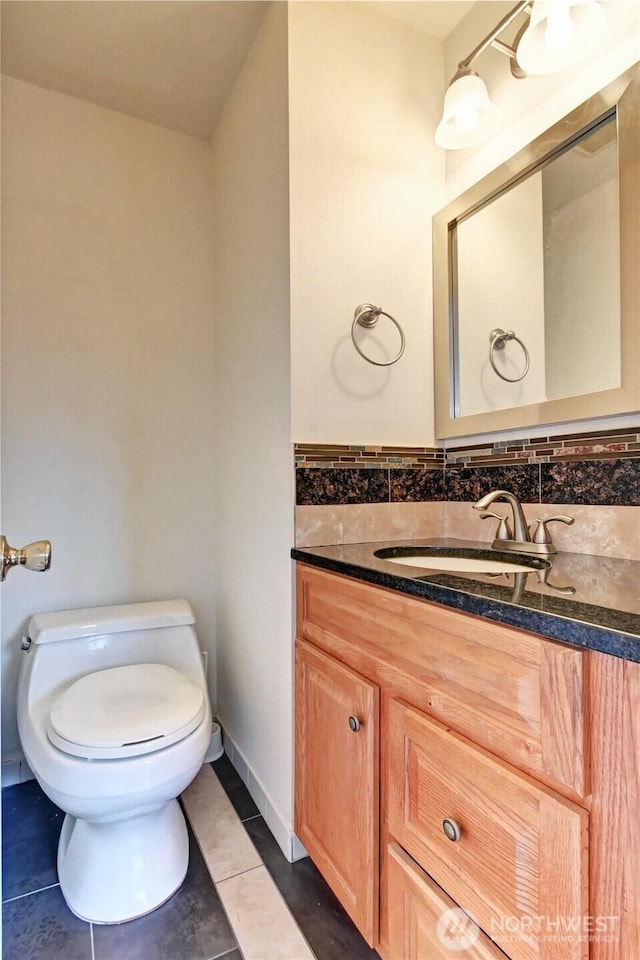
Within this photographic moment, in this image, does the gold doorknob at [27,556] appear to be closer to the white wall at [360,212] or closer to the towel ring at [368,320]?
the white wall at [360,212]

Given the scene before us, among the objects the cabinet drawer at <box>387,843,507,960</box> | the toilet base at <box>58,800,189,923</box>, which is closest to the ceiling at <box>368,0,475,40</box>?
the cabinet drawer at <box>387,843,507,960</box>

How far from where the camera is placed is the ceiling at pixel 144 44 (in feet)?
4.48

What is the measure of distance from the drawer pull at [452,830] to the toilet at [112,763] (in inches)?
25.6

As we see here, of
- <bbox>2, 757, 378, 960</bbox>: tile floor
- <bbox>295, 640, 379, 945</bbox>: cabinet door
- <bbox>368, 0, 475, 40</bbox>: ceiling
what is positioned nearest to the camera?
<bbox>295, 640, 379, 945</bbox>: cabinet door

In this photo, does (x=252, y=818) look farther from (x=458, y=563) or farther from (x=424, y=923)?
(x=458, y=563)

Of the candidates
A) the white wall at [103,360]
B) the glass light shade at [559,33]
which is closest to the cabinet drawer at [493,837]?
the white wall at [103,360]

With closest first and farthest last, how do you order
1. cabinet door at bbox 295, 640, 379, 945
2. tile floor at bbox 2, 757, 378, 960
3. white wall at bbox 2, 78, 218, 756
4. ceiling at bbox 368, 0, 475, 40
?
cabinet door at bbox 295, 640, 379, 945 → tile floor at bbox 2, 757, 378, 960 → ceiling at bbox 368, 0, 475, 40 → white wall at bbox 2, 78, 218, 756

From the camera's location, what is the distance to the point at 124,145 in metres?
1.79

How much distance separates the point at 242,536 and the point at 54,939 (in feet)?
3.48

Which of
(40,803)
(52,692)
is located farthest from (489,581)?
(40,803)

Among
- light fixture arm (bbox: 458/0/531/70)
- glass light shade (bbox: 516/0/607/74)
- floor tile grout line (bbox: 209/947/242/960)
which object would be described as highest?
light fixture arm (bbox: 458/0/531/70)

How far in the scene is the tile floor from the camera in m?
1.02

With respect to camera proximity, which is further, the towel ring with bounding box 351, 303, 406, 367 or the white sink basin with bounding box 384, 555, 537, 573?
the towel ring with bounding box 351, 303, 406, 367

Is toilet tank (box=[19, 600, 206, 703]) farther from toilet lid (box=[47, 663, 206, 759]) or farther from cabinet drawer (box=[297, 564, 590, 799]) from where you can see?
cabinet drawer (box=[297, 564, 590, 799])
